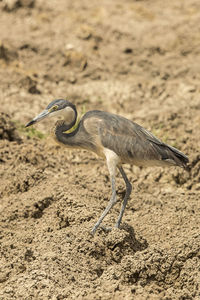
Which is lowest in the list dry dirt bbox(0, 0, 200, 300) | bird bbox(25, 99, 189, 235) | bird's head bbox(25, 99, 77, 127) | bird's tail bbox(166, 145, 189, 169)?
dry dirt bbox(0, 0, 200, 300)

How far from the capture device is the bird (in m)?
5.04

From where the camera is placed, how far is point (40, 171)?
6.05 meters

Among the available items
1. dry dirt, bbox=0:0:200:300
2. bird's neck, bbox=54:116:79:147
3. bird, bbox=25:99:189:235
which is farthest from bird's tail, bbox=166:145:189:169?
bird's neck, bbox=54:116:79:147

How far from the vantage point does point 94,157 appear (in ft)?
23.1

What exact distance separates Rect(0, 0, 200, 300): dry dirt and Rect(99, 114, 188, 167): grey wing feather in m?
0.69

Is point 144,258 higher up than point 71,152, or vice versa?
point 144,258

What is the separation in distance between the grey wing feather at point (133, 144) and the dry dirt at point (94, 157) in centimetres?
69

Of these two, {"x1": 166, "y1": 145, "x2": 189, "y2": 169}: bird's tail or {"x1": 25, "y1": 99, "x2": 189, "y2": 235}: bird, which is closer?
{"x1": 25, "y1": 99, "x2": 189, "y2": 235}: bird

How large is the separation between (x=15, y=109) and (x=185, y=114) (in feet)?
8.86

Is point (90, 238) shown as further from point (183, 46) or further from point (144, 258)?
point (183, 46)

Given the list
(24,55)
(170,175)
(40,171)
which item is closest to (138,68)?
(24,55)

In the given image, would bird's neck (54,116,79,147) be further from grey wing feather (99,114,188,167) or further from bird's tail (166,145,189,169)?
bird's tail (166,145,189,169)

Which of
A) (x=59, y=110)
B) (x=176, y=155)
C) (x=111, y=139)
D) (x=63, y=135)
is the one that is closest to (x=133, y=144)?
(x=111, y=139)

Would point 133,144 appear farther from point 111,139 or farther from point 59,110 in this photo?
point 59,110
